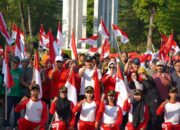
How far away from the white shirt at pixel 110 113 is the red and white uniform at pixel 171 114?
90 cm

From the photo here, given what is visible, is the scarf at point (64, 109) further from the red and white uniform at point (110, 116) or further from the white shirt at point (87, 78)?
the white shirt at point (87, 78)

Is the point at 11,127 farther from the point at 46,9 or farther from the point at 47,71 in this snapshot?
the point at 46,9

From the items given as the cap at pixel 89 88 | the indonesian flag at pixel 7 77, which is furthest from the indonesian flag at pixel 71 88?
the indonesian flag at pixel 7 77

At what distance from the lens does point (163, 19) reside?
5494cm

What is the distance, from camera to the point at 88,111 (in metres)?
11.9

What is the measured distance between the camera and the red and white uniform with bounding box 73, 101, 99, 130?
39.0 ft

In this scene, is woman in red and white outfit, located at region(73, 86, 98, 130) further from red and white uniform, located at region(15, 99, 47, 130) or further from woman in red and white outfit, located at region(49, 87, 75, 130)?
red and white uniform, located at region(15, 99, 47, 130)

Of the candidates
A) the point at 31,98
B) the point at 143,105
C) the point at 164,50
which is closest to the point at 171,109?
the point at 143,105

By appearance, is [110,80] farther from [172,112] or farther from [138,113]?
[172,112]

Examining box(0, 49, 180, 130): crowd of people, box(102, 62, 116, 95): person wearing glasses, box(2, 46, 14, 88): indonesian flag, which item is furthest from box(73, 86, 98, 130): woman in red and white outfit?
box(2, 46, 14, 88): indonesian flag

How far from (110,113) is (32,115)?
1.64 metres

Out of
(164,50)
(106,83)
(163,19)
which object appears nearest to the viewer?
(106,83)

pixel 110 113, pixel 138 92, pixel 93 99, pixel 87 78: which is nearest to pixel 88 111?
pixel 93 99

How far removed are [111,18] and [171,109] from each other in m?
34.5
